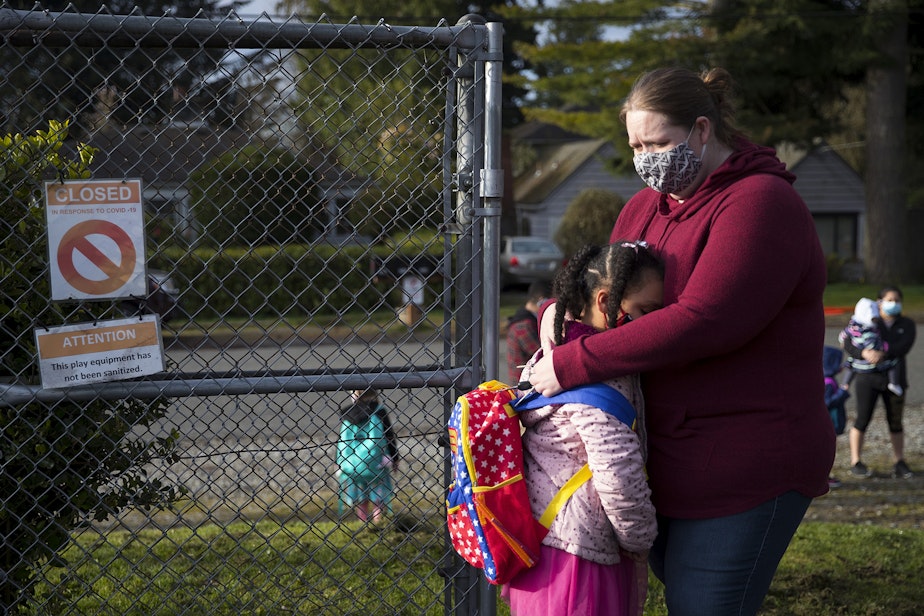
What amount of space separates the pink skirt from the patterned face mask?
3.30 ft

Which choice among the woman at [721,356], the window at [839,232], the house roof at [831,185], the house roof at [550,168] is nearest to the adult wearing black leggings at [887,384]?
the woman at [721,356]

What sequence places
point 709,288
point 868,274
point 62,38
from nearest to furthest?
point 709,288 < point 62,38 < point 868,274

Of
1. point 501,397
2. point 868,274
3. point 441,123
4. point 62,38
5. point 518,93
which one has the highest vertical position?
point 518,93

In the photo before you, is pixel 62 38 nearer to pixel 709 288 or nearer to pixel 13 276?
pixel 13 276

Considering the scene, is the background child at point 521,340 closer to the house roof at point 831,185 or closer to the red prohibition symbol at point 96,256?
the red prohibition symbol at point 96,256

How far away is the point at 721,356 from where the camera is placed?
7.75 feet

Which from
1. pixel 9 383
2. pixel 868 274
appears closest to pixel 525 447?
pixel 9 383

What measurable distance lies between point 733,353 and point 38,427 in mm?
2033

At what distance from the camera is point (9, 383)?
2.88m

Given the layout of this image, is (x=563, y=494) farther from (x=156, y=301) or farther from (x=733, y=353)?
(x=156, y=301)

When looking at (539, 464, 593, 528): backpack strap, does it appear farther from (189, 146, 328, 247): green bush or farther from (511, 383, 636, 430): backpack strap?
(189, 146, 328, 247): green bush

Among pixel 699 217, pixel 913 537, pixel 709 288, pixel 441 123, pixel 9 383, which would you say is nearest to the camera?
pixel 709 288

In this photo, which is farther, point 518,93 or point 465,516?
point 518,93

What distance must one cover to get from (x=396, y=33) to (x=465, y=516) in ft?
4.86
